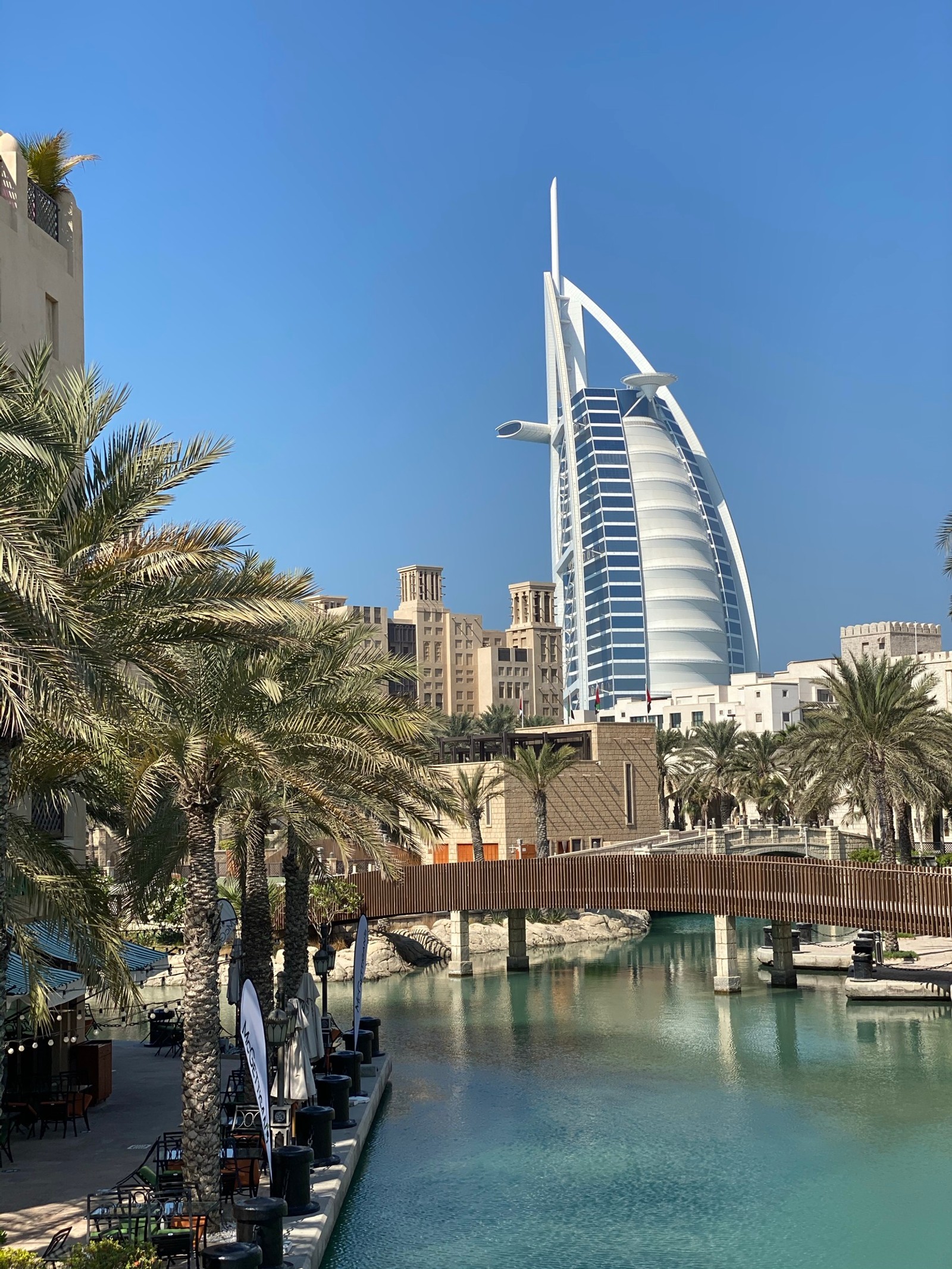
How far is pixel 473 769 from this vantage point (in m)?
65.0

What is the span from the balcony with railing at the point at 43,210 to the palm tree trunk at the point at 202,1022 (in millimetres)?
10491

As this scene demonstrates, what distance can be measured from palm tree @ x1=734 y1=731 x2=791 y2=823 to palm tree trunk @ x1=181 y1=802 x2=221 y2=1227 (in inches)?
2511

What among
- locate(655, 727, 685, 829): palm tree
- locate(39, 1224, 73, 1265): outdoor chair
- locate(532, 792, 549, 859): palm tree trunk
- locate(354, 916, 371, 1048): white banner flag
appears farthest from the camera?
locate(655, 727, 685, 829): palm tree

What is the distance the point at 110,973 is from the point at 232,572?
4.92 meters

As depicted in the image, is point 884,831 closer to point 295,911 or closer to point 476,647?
point 295,911

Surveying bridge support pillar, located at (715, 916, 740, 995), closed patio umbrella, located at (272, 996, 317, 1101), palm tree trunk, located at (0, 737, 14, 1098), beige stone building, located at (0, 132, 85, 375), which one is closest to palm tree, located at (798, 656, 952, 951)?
bridge support pillar, located at (715, 916, 740, 995)

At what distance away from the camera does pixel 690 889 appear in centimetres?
3825

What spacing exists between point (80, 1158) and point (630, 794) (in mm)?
54200

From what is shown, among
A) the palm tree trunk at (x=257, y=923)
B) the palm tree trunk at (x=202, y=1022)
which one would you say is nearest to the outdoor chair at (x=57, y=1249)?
the palm tree trunk at (x=202, y=1022)

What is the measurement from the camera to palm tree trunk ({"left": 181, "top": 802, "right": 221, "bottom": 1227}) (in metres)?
14.2

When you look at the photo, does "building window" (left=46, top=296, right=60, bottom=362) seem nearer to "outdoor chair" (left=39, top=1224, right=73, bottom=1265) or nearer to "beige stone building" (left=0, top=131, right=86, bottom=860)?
"beige stone building" (left=0, top=131, right=86, bottom=860)

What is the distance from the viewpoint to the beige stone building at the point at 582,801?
68.1 m

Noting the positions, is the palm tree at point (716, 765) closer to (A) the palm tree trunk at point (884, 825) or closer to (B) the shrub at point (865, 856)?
(B) the shrub at point (865, 856)

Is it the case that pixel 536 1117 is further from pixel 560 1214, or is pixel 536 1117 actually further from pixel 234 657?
pixel 234 657
